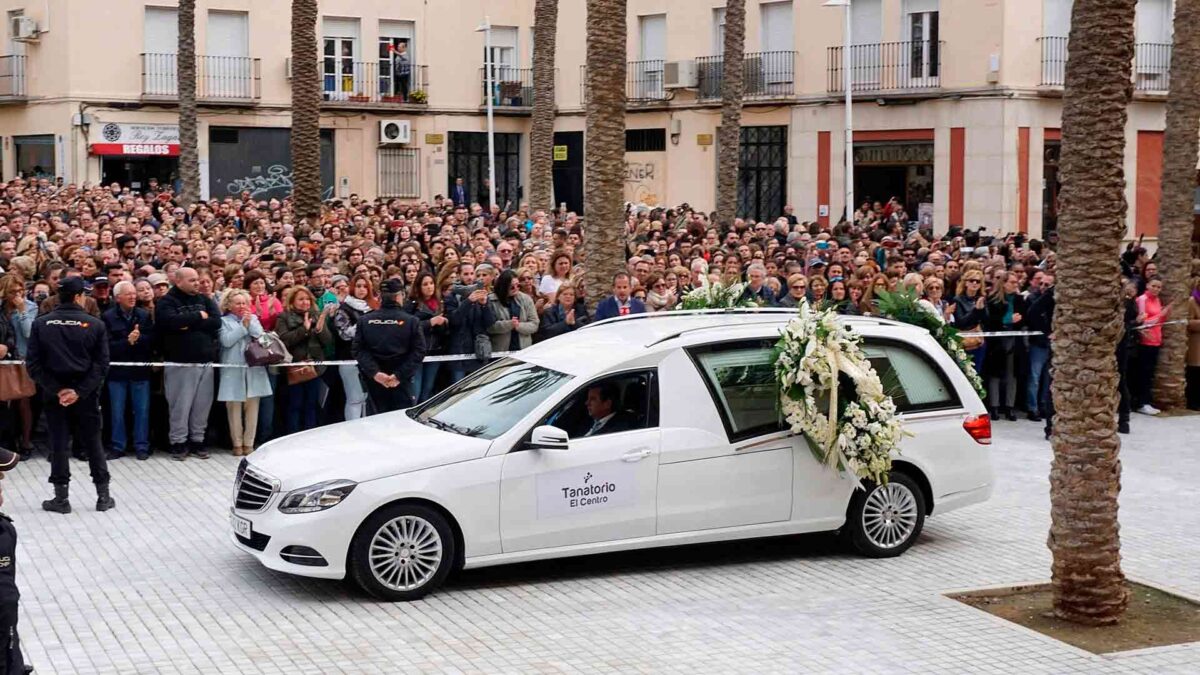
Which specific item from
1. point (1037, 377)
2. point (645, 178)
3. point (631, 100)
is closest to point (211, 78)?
point (631, 100)

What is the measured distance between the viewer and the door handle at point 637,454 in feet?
34.0

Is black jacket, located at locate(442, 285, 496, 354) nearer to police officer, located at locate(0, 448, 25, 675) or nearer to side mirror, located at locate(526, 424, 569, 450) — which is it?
side mirror, located at locate(526, 424, 569, 450)

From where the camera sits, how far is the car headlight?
9773 millimetres

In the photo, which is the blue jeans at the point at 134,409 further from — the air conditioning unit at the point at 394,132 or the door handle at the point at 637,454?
the air conditioning unit at the point at 394,132

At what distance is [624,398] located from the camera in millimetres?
10578

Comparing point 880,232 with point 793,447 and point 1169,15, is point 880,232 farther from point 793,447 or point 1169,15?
point 793,447

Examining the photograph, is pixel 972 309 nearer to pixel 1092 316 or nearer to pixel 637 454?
pixel 1092 316

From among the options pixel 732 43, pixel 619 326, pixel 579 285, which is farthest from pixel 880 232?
pixel 619 326

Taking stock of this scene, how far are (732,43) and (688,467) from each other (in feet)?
73.4

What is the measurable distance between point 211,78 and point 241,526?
33482 millimetres

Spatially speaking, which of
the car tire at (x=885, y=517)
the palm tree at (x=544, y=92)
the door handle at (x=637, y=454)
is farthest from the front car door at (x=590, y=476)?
the palm tree at (x=544, y=92)

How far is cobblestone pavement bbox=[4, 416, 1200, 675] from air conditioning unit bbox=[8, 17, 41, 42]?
30616 millimetres

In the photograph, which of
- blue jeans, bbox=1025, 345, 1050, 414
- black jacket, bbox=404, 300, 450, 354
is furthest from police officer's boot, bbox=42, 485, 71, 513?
blue jeans, bbox=1025, 345, 1050, 414

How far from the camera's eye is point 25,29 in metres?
40.5
